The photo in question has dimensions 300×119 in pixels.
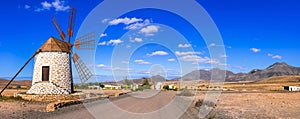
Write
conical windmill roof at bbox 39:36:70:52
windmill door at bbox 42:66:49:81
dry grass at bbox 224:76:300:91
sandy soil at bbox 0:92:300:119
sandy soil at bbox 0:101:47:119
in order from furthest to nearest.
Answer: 1. dry grass at bbox 224:76:300:91
2. conical windmill roof at bbox 39:36:70:52
3. windmill door at bbox 42:66:49:81
4. sandy soil at bbox 0:92:300:119
5. sandy soil at bbox 0:101:47:119

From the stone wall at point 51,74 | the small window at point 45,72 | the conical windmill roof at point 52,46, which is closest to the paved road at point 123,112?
the stone wall at point 51,74

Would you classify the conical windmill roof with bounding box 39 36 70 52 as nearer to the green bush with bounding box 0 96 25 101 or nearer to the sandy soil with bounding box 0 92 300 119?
the green bush with bounding box 0 96 25 101

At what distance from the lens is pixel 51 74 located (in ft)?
104

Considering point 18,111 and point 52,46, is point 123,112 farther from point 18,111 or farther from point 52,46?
point 52,46

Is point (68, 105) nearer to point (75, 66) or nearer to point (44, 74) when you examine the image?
point (44, 74)

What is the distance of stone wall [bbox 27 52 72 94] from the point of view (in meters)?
31.6

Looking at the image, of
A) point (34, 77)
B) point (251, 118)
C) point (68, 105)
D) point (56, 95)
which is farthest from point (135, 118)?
point (34, 77)

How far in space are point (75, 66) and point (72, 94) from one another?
164 inches

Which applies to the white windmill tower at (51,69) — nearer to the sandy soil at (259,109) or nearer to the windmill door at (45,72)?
the windmill door at (45,72)

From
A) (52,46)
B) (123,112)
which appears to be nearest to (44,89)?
(52,46)

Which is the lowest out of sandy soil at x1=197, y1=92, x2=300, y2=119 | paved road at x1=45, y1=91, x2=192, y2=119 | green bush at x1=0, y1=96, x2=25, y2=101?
sandy soil at x1=197, y1=92, x2=300, y2=119

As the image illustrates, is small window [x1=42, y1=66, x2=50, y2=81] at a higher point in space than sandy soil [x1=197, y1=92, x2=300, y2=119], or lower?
higher

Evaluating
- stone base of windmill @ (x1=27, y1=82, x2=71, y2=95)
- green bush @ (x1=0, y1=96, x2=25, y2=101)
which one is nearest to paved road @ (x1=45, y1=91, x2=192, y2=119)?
green bush @ (x1=0, y1=96, x2=25, y2=101)

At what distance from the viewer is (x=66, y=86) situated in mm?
33062
